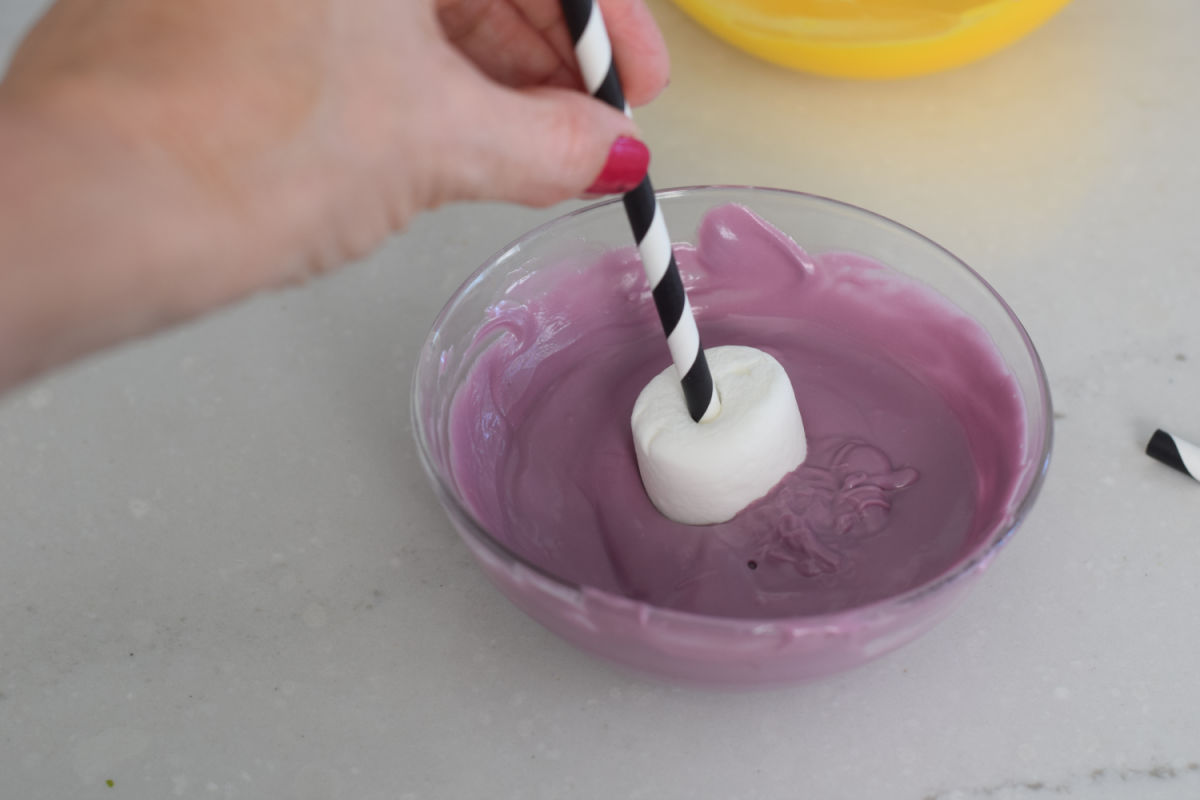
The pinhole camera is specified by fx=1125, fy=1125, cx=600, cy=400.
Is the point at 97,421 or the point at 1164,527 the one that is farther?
the point at 97,421

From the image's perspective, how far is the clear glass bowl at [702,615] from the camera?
2.76 ft

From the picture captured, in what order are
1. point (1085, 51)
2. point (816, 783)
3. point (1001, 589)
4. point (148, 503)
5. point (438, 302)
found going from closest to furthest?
1. point (816, 783)
2. point (1001, 589)
3. point (148, 503)
4. point (438, 302)
5. point (1085, 51)

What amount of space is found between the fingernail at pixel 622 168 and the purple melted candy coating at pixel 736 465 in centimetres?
29

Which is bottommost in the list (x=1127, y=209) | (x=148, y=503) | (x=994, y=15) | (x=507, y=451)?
(x=148, y=503)

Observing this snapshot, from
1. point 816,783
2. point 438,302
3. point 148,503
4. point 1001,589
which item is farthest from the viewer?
point 438,302

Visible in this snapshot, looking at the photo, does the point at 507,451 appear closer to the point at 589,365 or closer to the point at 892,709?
the point at 589,365

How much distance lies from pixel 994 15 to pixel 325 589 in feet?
3.52

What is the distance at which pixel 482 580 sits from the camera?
1107 millimetres

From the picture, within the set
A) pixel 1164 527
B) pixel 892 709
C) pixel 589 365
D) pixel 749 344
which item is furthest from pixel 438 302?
pixel 1164 527

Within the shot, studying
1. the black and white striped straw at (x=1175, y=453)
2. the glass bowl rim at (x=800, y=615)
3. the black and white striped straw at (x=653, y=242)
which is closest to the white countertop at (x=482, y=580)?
the black and white striped straw at (x=1175, y=453)

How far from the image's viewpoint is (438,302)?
136cm

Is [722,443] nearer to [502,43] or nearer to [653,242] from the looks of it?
[653,242]

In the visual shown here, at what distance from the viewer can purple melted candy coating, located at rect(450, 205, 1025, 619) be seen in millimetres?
1021

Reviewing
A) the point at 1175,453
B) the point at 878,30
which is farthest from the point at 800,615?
the point at 878,30
